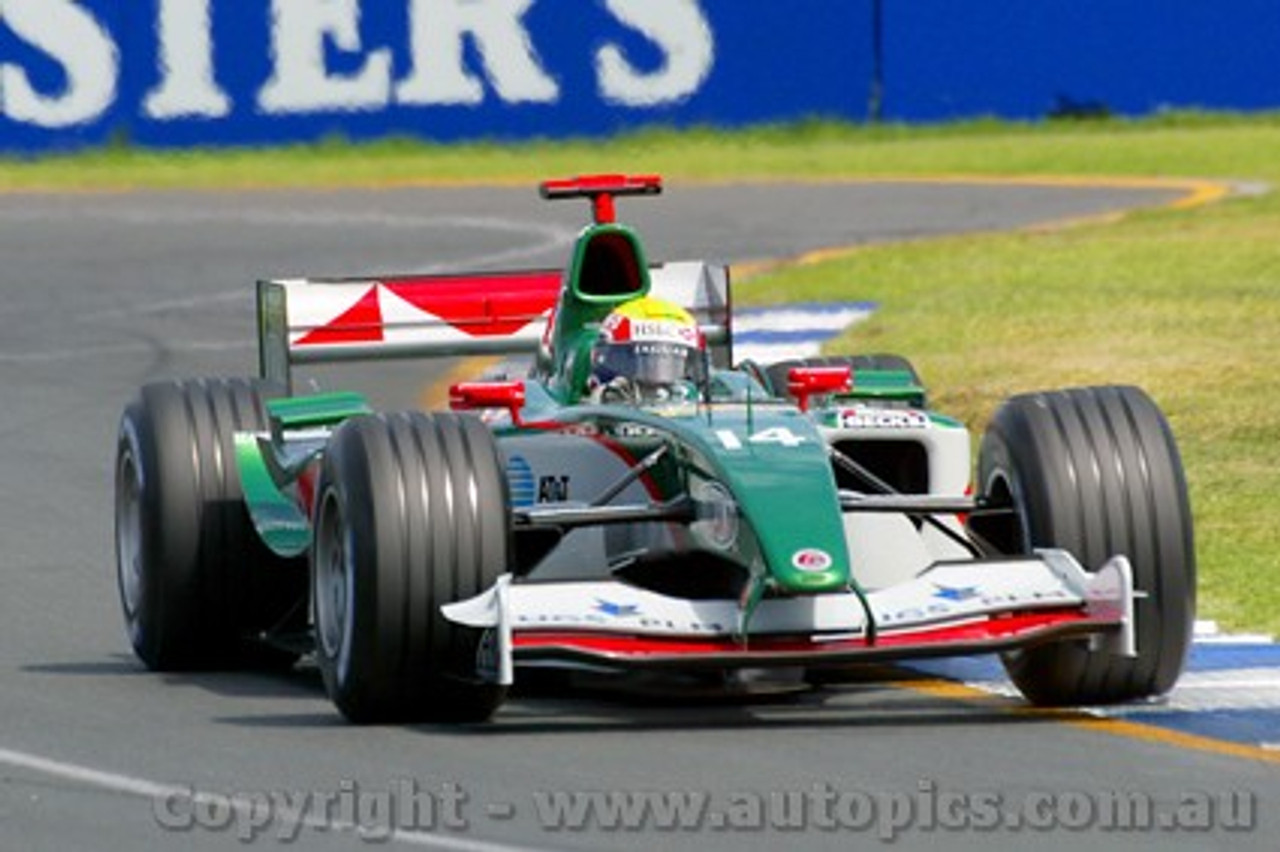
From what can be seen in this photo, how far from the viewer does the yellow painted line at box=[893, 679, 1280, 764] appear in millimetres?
9391

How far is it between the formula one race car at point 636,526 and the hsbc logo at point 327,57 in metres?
24.4

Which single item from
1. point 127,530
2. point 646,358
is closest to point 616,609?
point 646,358

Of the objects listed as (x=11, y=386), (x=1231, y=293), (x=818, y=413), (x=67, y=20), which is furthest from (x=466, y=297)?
(x=67, y=20)

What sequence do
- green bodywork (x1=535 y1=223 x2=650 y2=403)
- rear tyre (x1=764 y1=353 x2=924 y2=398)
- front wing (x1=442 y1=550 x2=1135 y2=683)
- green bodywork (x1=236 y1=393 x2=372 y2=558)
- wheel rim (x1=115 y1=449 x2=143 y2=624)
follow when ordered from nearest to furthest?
front wing (x1=442 y1=550 x2=1135 y2=683)
green bodywork (x1=236 y1=393 x2=372 y2=558)
green bodywork (x1=535 y1=223 x2=650 y2=403)
wheel rim (x1=115 y1=449 x2=143 y2=624)
rear tyre (x1=764 y1=353 x2=924 y2=398)

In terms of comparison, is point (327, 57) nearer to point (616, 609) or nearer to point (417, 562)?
point (417, 562)

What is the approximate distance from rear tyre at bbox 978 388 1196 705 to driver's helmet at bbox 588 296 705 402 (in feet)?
3.91

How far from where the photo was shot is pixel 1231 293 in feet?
76.9

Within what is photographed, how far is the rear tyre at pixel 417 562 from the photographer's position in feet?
31.7

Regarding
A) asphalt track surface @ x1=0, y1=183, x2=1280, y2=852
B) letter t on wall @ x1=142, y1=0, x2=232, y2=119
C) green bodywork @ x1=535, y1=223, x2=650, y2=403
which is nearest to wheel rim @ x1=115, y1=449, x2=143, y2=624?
asphalt track surface @ x1=0, y1=183, x2=1280, y2=852

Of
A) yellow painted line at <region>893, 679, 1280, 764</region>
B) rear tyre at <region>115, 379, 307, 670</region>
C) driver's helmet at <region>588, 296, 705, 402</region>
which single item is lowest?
yellow painted line at <region>893, 679, 1280, 764</region>

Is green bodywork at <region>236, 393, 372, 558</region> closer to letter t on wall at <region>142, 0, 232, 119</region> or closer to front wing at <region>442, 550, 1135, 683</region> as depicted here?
front wing at <region>442, 550, 1135, 683</region>

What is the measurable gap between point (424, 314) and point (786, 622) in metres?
3.62

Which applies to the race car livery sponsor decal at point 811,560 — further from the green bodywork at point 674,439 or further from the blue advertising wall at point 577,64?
the blue advertising wall at point 577,64

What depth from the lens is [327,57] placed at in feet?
119
